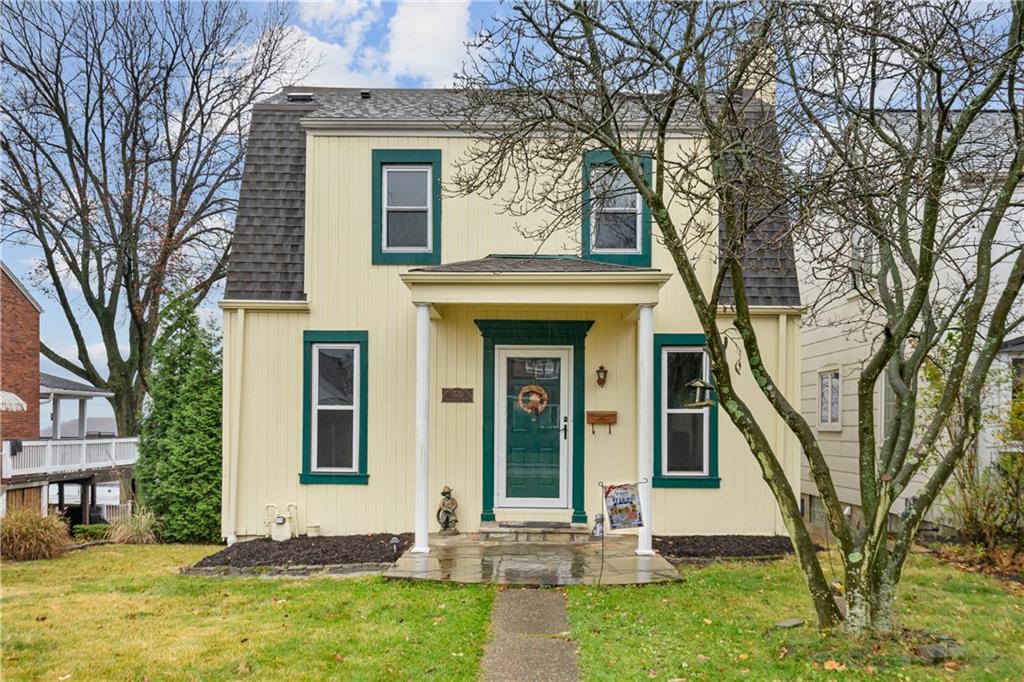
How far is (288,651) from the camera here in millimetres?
5355

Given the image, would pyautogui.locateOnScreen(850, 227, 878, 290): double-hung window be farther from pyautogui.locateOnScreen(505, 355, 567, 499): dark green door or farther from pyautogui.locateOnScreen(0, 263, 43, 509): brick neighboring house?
pyautogui.locateOnScreen(0, 263, 43, 509): brick neighboring house

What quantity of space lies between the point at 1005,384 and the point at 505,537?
6615mm

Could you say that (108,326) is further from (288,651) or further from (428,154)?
(288,651)

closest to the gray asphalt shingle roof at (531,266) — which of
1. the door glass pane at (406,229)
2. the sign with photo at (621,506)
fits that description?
the door glass pane at (406,229)

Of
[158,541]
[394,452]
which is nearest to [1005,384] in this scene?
[394,452]

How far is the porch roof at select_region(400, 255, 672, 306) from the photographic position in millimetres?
8508

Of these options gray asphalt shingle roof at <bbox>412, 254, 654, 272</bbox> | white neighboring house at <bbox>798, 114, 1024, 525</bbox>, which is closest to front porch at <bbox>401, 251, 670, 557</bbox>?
gray asphalt shingle roof at <bbox>412, 254, 654, 272</bbox>

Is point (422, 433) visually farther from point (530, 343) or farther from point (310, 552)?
point (530, 343)

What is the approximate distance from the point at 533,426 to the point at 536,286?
217 cm

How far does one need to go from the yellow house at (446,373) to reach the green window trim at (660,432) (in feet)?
0.08

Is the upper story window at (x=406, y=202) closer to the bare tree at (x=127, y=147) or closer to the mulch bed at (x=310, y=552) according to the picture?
the mulch bed at (x=310, y=552)

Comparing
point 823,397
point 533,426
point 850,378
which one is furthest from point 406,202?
point 823,397

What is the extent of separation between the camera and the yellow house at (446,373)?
9812 millimetres

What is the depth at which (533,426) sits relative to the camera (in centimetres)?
993
